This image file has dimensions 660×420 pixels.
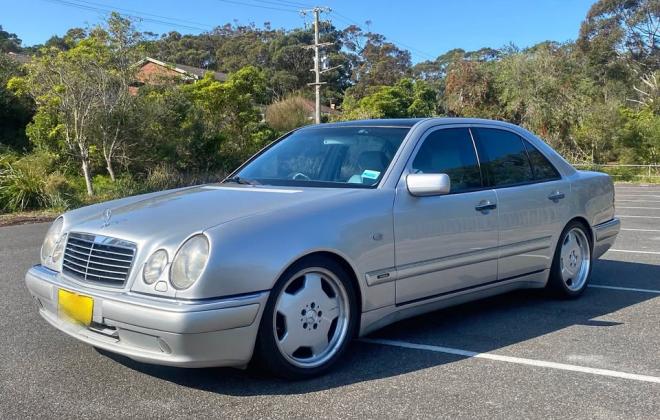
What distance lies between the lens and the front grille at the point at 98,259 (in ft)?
11.3

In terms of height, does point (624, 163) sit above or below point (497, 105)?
below

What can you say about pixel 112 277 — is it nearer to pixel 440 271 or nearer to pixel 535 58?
pixel 440 271

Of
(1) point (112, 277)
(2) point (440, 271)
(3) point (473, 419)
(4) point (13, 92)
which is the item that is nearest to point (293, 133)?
(2) point (440, 271)

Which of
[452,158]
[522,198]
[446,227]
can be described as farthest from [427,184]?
[522,198]

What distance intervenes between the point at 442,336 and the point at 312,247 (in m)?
1.54

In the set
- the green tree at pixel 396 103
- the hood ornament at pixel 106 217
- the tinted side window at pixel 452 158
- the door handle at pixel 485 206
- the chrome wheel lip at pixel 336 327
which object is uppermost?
the green tree at pixel 396 103

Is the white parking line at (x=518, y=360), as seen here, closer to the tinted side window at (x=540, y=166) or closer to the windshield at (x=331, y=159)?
the windshield at (x=331, y=159)

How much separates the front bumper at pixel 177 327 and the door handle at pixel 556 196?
304 centimetres

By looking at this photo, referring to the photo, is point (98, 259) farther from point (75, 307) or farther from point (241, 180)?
point (241, 180)

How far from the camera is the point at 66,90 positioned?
51.9 ft

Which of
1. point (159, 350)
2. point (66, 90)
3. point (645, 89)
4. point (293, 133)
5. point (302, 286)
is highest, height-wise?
point (645, 89)

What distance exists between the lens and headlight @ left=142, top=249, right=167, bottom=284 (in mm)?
3324

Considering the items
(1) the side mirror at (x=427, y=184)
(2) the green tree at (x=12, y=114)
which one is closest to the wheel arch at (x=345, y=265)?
(1) the side mirror at (x=427, y=184)

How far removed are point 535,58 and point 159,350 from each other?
130 ft
